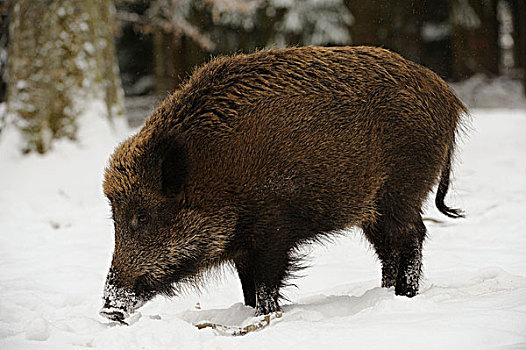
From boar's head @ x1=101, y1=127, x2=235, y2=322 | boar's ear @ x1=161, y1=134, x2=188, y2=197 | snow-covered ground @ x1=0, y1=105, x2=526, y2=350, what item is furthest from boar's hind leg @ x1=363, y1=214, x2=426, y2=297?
boar's ear @ x1=161, y1=134, x2=188, y2=197

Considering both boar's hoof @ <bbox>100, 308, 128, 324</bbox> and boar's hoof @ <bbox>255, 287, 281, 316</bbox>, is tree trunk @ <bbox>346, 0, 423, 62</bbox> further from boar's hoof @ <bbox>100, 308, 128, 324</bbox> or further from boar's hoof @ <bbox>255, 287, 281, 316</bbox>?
boar's hoof @ <bbox>100, 308, 128, 324</bbox>

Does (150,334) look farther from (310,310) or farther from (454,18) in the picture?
(454,18)

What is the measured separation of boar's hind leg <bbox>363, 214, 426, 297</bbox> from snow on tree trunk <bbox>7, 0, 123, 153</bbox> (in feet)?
19.8

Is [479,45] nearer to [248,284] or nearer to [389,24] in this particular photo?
[389,24]

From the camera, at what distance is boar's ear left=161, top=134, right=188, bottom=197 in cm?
368

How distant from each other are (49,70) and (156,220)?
20.1 feet

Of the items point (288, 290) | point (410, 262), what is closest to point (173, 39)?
point (288, 290)

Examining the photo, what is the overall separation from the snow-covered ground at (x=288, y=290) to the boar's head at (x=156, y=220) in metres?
0.29

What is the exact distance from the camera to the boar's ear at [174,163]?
368 cm

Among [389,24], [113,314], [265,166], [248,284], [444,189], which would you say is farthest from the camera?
[389,24]

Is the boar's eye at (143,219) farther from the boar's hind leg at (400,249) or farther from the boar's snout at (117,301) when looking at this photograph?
the boar's hind leg at (400,249)

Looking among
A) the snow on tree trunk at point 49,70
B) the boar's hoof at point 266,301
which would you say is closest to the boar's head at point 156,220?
the boar's hoof at point 266,301

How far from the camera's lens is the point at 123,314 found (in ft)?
11.7

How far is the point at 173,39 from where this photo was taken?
19.6 meters
